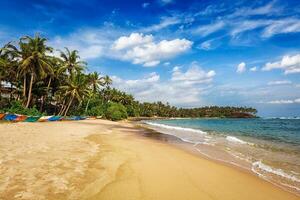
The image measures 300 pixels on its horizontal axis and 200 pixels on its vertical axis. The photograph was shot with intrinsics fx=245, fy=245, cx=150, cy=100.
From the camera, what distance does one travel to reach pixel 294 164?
10797mm

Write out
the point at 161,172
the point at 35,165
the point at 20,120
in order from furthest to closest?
the point at 20,120 < the point at 161,172 < the point at 35,165

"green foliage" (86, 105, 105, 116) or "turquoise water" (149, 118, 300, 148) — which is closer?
"turquoise water" (149, 118, 300, 148)

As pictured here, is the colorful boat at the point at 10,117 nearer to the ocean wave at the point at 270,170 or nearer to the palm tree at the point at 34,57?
the palm tree at the point at 34,57

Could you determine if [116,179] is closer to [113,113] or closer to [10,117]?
[10,117]

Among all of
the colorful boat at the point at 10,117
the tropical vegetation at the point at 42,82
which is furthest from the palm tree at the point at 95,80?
the colorful boat at the point at 10,117

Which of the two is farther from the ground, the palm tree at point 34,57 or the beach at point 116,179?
the palm tree at point 34,57

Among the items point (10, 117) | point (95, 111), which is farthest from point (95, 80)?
point (10, 117)

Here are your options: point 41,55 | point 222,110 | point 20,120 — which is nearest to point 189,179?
point 20,120

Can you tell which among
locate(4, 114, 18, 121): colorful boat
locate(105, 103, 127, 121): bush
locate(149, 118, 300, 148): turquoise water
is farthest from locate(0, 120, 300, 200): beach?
locate(105, 103, 127, 121): bush

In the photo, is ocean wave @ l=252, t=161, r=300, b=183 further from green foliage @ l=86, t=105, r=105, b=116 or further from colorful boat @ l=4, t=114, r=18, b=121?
green foliage @ l=86, t=105, r=105, b=116

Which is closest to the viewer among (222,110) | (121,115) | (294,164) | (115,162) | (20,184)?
(20,184)

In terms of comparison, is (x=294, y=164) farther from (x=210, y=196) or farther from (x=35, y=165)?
(x=35, y=165)

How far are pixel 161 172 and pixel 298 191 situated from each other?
395cm

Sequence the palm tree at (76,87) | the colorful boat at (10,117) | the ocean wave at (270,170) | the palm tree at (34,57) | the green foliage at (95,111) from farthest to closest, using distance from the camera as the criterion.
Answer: the green foliage at (95,111), the palm tree at (76,87), the palm tree at (34,57), the colorful boat at (10,117), the ocean wave at (270,170)
